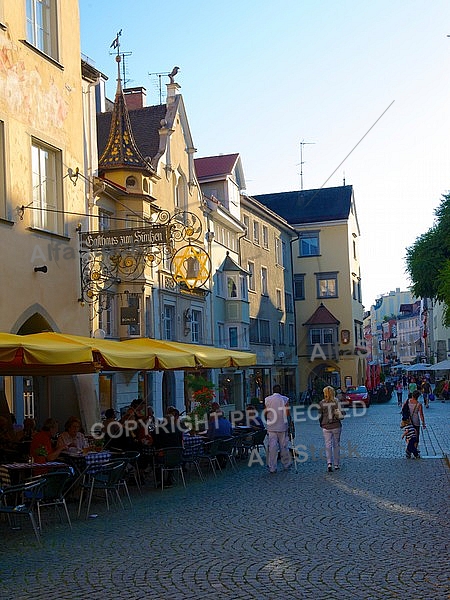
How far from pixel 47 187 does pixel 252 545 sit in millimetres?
11358

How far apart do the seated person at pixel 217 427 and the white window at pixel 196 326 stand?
17.3m

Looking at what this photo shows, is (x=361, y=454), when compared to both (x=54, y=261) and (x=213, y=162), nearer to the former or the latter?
(x=54, y=261)

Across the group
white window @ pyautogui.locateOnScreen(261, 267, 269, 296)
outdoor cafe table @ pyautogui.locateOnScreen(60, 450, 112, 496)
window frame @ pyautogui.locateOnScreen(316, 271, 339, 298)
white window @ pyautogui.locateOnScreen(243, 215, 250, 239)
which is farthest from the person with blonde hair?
window frame @ pyautogui.locateOnScreen(316, 271, 339, 298)

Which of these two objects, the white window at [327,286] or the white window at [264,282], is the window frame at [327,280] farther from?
the white window at [264,282]

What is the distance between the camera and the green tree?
150 feet

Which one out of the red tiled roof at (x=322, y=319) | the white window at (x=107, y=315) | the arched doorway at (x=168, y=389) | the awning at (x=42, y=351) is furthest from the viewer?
the red tiled roof at (x=322, y=319)

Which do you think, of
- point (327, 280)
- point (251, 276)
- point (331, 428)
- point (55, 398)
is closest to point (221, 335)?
point (251, 276)

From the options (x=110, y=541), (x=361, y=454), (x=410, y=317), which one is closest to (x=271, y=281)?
(x=361, y=454)

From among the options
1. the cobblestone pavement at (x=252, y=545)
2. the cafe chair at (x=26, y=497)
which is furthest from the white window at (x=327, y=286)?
the cafe chair at (x=26, y=497)

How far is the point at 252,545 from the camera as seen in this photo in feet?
33.9

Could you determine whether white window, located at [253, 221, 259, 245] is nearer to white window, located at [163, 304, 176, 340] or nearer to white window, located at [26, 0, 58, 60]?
white window, located at [163, 304, 176, 340]

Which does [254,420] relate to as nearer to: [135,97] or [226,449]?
[226,449]

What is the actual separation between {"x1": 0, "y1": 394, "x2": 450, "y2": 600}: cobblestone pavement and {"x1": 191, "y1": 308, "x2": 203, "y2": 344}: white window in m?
20.1

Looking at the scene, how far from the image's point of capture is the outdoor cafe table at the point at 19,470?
12.8 meters
